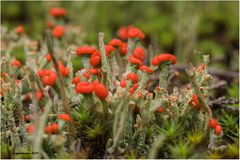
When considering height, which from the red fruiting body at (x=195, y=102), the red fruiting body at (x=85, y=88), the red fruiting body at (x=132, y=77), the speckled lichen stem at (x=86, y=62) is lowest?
the red fruiting body at (x=195, y=102)

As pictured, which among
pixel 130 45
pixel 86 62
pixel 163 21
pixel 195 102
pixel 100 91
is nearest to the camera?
pixel 100 91

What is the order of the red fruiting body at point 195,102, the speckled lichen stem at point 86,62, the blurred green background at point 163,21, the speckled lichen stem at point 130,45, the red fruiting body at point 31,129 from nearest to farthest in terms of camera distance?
1. the red fruiting body at point 31,129
2. the red fruiting body at point 195,102
3. the speckled lichen stem at point 86,62
4. the speckled lichen stem at point 130,45
5. the blurred green background at point 163,21

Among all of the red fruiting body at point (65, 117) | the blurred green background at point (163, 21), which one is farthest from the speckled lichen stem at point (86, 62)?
the blurred green background at point (163, 21)

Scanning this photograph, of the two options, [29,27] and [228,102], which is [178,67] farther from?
[29,27]

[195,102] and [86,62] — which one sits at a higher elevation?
[86,62]

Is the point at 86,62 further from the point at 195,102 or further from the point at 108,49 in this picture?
the point at 195,102

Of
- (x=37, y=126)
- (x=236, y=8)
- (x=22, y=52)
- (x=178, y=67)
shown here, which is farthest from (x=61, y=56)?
(x=236, y=8)

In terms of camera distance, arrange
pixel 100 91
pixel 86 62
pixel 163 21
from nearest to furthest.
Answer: pixel 100 91 → pixel 86 62 → pixel 163 21

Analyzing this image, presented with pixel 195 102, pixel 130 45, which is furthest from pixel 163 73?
pixel 130 45

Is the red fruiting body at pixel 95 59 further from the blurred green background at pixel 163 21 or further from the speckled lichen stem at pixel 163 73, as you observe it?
the blurred green background at pixel 163 21
